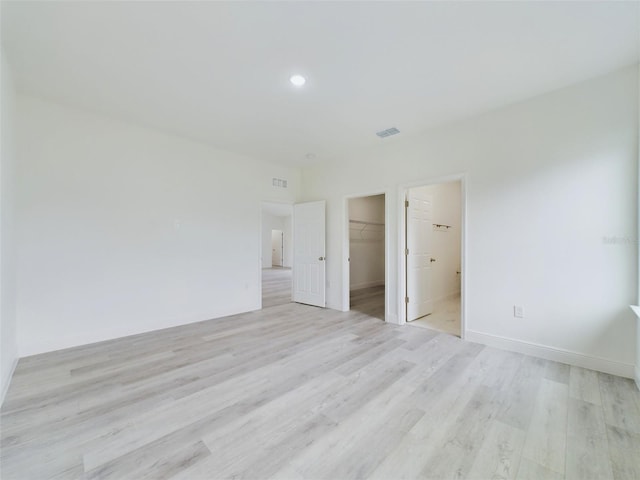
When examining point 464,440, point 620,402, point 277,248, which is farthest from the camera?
point 277,248

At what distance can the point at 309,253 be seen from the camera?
5.21 m

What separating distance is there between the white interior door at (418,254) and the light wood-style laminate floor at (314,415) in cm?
120

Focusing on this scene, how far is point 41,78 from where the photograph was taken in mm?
2547

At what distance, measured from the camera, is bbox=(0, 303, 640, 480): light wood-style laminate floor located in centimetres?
144

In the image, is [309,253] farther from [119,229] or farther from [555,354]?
[555,354]

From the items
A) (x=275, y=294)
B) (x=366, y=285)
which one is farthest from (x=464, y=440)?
(x=366, y=285)

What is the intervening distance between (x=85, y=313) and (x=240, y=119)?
305cm

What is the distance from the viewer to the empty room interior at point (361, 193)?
65.7 inches

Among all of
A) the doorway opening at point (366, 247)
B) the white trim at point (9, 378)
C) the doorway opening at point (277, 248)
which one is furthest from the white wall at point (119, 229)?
the doorway opening at point (277, 248)

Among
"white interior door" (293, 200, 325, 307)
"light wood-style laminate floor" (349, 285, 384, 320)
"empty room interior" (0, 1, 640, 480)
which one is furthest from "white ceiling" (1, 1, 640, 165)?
"light wood-style laminate floor" (349, 285, 384, 320)

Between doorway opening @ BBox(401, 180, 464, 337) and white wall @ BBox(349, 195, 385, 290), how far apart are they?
1962 mm

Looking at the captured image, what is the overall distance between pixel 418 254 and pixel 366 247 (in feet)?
9.60

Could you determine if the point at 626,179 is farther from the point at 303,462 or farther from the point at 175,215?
the point at 175,215

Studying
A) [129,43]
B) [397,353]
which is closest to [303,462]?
[397,353]
